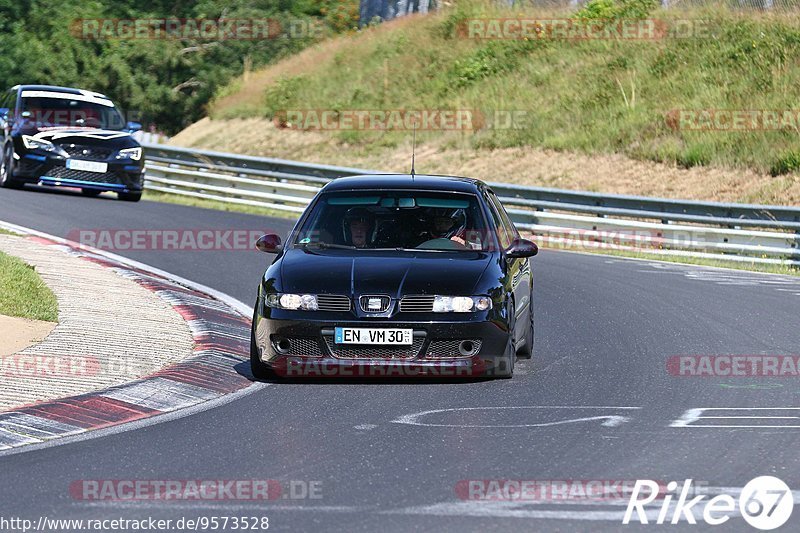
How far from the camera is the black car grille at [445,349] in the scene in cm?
995

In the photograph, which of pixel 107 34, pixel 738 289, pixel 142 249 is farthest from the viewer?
pixel 107 34

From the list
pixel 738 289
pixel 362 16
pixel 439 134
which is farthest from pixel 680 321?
pixel 362 16

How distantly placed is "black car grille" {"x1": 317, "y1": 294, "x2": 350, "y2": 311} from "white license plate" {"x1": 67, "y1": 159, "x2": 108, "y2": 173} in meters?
14.9

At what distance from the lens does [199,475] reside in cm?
715

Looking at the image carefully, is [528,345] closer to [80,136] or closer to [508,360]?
[508,360]

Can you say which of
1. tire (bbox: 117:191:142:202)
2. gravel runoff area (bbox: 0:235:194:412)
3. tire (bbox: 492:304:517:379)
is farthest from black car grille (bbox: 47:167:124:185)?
tire (bbox: 492:304:517:379)

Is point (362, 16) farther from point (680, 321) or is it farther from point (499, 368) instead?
point (499, 368)

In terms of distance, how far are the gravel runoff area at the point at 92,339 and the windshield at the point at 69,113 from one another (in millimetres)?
9436

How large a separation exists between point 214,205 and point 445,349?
1788cm

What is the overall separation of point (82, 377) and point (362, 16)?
38.4 meters

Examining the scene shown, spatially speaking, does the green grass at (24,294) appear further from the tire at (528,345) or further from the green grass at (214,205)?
the green grass at (214,205)

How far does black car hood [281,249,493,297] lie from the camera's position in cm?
1004

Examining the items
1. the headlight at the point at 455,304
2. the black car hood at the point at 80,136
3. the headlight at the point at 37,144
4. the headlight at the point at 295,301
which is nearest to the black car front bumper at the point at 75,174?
the headlight at the point at 37,144

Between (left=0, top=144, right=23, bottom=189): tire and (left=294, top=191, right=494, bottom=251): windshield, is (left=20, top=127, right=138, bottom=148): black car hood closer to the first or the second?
(left=0, top=144, right=23, bottom=189): tire
